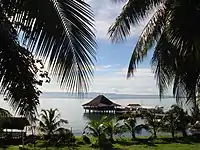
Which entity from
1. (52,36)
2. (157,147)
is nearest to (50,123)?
(157,147)

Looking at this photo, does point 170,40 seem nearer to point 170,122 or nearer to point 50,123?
point 50,123

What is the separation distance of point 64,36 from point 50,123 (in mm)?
18405

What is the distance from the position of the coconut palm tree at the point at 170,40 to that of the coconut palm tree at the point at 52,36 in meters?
4.41

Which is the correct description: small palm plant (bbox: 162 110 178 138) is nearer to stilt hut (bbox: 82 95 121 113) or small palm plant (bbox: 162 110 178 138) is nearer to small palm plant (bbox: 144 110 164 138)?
small palm plant (bbox: 144 110 164 138)

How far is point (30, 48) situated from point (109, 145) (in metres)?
16.2

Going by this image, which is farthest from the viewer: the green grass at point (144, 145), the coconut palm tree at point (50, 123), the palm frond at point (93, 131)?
the coconut palm tree at point (50, 123)

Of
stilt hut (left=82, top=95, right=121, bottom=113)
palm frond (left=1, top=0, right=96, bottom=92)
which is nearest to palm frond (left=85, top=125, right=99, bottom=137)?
palm frond (left=1, top=0, right=96, bottom=92)

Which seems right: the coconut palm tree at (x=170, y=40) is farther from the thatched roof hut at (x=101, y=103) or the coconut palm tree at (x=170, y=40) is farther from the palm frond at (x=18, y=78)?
the thatched roof hut at (x=101, y=103)

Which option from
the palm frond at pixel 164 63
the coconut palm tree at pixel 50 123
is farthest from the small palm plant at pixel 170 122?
the palm frond at pixel 164 63

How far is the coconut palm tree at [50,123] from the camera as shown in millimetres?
22500

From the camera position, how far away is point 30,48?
5.23m

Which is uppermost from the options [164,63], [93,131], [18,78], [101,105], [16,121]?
[101,105]

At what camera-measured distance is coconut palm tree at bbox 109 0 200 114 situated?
29.8ft

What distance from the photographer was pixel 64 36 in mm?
4762
